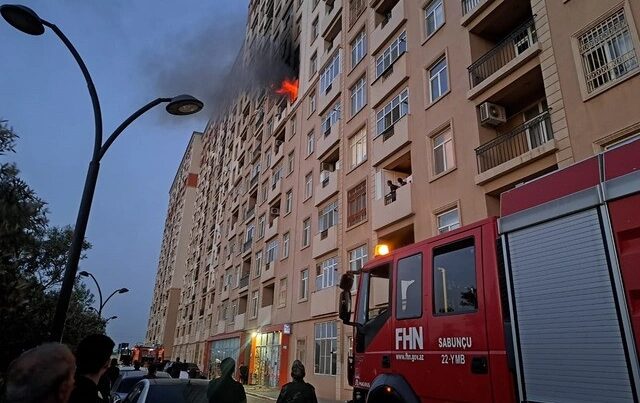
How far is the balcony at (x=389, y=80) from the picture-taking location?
17.8m

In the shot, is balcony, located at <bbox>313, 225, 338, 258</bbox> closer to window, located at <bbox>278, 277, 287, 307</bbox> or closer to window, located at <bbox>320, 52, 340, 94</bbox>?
window, located at <bbox>278, 277, 287, 307</bbox>

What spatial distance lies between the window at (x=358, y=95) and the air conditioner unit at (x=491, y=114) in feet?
27.3

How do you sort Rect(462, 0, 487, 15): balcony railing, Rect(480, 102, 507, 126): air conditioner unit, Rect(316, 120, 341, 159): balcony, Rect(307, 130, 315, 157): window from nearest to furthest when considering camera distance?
Rect(480, 102, 507, 126): air conditioner unit → Rect(462, 0, 487, 15): balcony railing → Rect(316, 120, 341, 159): balcony → Rect(307, 130, 315, 157): window

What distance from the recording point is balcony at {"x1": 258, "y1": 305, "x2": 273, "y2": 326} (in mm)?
28000

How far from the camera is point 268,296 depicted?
3052cm

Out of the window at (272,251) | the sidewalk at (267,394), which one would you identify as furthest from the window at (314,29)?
the sidewalk at (267,394)

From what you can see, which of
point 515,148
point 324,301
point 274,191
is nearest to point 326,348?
point 324,301

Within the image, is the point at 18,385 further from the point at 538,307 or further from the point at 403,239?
the point at 403,239

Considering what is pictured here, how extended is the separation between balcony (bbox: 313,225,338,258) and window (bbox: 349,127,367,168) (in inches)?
132

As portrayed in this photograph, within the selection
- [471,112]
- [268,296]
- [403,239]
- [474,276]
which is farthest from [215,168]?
[474,276]

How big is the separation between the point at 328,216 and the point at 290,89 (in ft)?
45.9

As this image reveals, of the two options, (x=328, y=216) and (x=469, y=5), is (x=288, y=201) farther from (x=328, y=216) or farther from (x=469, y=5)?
(x=469, y=5)

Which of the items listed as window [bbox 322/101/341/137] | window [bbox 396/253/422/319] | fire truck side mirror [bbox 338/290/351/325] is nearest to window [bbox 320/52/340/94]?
window [bbox 322/101/341/137]

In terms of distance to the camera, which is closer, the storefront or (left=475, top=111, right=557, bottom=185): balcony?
(left=475, top=111, right=557, bottom=185): balcony
